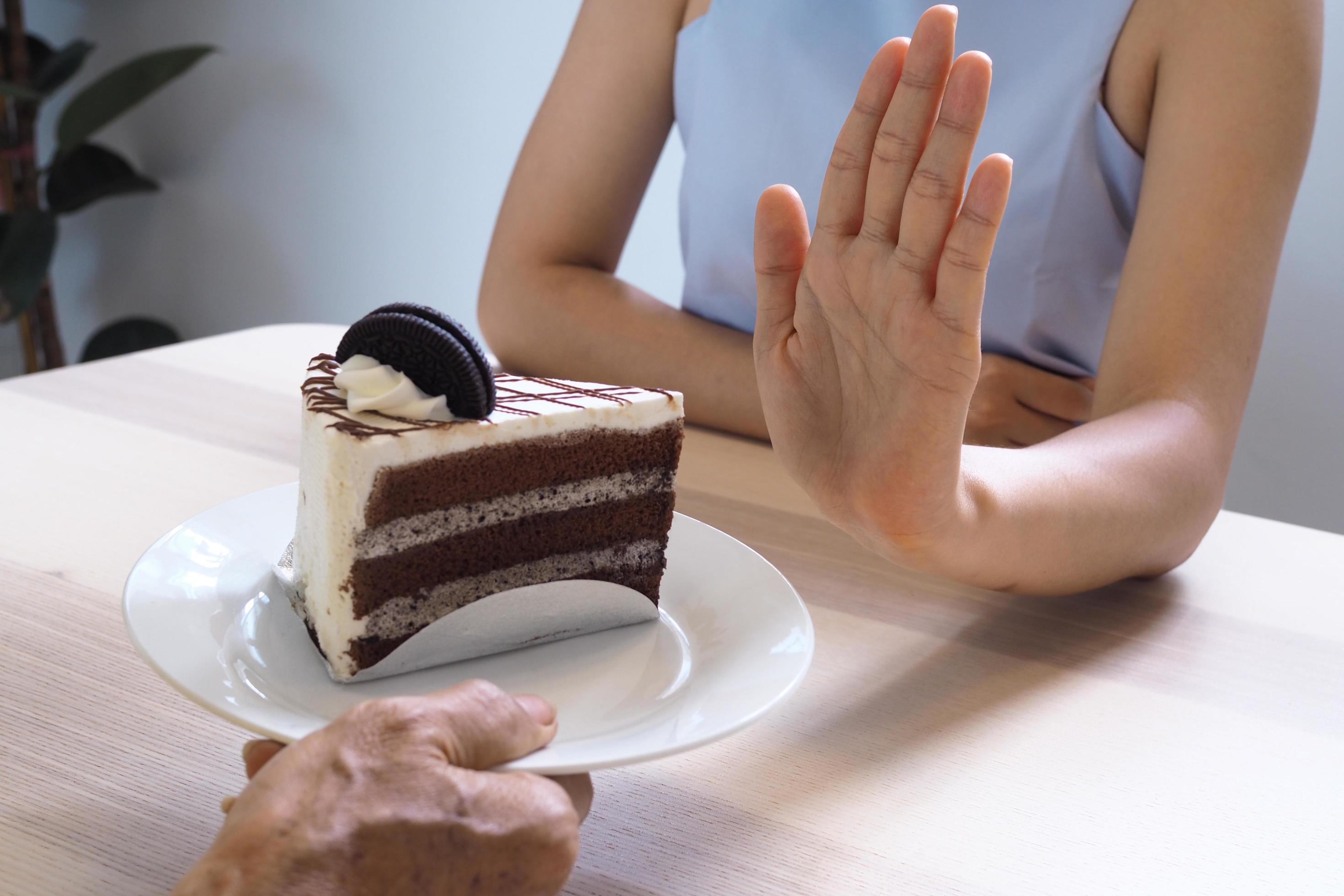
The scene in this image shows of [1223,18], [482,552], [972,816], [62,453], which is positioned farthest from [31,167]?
[972,816]

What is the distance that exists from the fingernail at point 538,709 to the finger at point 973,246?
1.03 ft

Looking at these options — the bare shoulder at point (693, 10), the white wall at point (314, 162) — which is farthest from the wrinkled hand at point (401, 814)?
the white wall at point (314, 162)

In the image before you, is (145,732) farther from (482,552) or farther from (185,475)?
(185,475)

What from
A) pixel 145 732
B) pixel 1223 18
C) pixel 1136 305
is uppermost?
pixel 1223 18

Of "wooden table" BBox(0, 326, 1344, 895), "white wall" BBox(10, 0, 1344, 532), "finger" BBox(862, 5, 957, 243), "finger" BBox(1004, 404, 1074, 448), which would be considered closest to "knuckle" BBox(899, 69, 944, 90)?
"finger" BBox(862, 5, 957, 243)

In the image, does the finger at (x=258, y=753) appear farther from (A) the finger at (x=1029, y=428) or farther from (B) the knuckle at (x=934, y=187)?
(A) the finger at (x=1029, y=428)

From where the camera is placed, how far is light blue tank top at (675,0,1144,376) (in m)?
1.16

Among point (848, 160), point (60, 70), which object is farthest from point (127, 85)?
point (848, 160)

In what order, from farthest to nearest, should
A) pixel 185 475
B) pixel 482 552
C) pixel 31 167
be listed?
pixel 31 167 → pixel 185 475 → pixel 482 552

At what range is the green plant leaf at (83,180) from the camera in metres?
2.54

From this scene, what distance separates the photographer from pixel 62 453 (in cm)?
96

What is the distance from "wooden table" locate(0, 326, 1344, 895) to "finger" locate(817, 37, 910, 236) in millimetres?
302

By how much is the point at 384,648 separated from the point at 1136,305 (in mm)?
763

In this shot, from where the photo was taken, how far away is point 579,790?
20.6 inches
